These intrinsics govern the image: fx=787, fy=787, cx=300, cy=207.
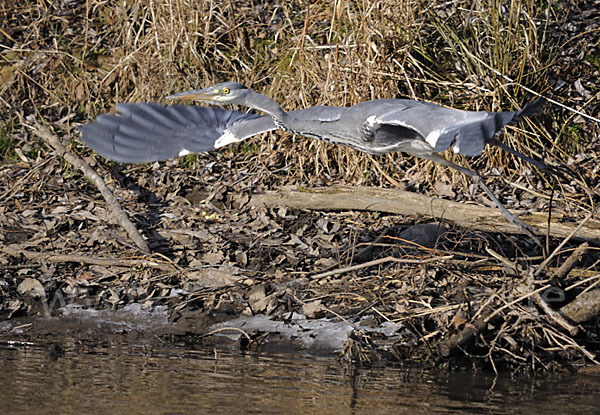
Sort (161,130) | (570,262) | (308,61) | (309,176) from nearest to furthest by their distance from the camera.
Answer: (570,262), (161,130), (309,176), (308,61)

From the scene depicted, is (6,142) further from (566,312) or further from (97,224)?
(566,312)

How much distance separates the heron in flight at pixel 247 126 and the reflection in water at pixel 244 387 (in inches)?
55.2

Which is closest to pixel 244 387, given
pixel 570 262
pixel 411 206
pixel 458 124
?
pixel 458 124

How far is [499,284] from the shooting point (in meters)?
5.57

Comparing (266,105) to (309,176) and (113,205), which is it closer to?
(113,205)

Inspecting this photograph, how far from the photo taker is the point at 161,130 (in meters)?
5.93

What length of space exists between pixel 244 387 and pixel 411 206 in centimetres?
300

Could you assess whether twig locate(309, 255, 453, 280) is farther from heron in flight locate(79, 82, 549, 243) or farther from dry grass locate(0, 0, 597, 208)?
dry grass locate(0, 0, 597, 208)

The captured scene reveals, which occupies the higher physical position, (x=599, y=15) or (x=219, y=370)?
(x=599, y=15)

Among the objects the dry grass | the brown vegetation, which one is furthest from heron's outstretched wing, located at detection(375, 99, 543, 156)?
the dry grass

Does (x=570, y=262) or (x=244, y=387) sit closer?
(x=244, y=387)

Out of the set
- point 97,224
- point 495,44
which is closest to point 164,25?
point 97,224

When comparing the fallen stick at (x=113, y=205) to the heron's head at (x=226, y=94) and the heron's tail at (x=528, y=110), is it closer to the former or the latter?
the heron's head at (x=226, y=94)

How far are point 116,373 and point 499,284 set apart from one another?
270cm
